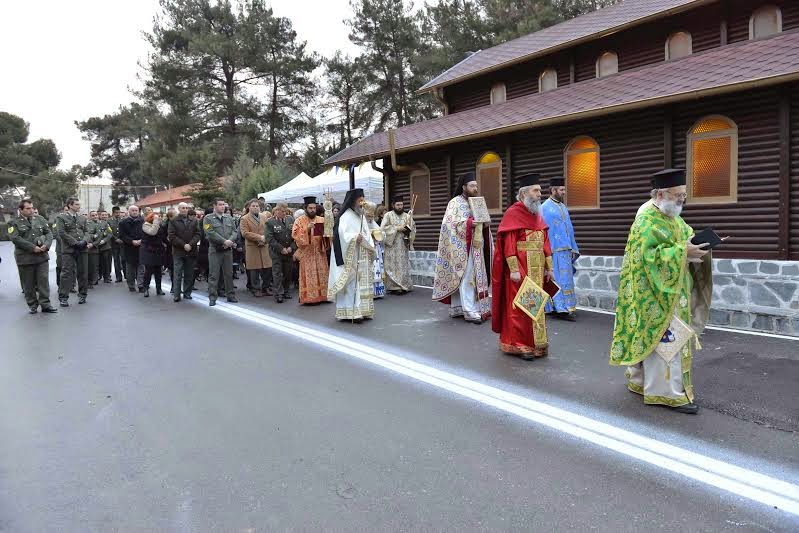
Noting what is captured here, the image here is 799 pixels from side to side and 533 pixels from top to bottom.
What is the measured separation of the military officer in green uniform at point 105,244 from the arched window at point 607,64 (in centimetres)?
1297

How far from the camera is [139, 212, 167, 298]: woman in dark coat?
12922mm

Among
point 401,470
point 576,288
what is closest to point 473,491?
point 401,470

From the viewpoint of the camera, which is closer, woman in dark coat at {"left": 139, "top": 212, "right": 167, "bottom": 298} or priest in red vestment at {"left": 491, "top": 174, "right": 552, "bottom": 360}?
priest in red vestment at {"left": 491, "top": 174, "right": 552, "bottom": 360}

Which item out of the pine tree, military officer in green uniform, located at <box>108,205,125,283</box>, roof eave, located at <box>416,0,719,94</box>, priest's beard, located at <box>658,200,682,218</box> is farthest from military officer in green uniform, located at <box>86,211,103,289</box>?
the pine tree

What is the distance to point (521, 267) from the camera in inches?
266

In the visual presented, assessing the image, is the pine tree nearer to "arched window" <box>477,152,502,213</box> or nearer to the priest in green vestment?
"arched window" <box>477,152,502,213</box>

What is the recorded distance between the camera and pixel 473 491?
11.3 feet

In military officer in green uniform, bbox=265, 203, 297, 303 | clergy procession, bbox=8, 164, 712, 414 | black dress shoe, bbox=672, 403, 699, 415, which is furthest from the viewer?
military officer in green uniform, bbox=265, 203, 297, 303

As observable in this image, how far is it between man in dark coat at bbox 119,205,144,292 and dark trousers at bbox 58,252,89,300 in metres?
1.70

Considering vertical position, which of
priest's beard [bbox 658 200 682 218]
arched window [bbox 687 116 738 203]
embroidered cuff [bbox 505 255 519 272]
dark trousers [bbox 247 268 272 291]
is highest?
A: arched window [bbox 687 116 738 203]

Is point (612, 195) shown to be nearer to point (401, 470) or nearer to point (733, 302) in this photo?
point (733, 302)

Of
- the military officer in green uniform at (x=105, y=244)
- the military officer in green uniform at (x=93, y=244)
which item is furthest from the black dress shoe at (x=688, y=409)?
the military officer in green uniform at (x=105, y=244)

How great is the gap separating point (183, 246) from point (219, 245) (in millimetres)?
909

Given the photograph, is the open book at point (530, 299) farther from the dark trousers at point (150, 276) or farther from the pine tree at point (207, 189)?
the pine tree at point (207, 189)
